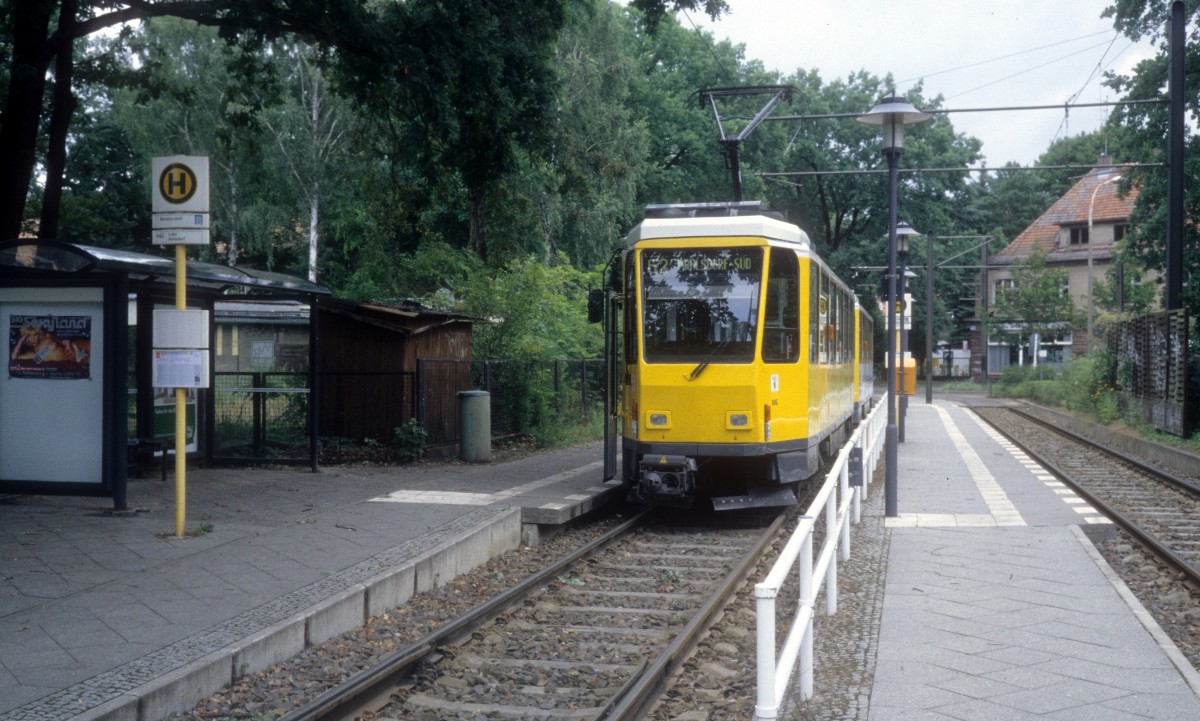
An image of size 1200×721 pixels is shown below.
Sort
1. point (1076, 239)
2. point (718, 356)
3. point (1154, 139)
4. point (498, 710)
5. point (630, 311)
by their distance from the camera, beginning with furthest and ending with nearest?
point (1076, 239)
point (1154, 139)
point (630, 311)
point (718, 356)
point (498, 710)

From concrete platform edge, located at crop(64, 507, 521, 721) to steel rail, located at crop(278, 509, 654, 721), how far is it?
1.71 feet

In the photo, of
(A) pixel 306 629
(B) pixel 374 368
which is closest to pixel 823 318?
(B) pixel 374 368

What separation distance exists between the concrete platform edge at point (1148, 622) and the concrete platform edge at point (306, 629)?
4.72 meters

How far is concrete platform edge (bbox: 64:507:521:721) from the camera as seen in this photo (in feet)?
17.5

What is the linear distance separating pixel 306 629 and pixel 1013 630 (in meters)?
4.25

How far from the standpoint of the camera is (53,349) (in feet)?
36.1

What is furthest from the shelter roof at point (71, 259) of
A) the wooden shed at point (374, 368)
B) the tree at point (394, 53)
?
the wooden shed at point (374, 368)

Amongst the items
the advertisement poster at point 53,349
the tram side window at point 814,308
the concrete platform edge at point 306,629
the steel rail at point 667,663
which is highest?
the tram side window at point 814,308

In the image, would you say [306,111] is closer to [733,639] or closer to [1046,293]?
[1046,293]

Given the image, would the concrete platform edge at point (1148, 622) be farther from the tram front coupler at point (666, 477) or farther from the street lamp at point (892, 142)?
the tram front coupler at point (666, 477)

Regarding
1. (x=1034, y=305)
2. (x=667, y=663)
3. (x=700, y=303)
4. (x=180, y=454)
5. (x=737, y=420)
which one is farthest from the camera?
(x=1034, y=305)

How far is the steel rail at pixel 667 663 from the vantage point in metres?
5.79

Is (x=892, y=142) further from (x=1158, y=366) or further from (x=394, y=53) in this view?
(x=1158, y=366)

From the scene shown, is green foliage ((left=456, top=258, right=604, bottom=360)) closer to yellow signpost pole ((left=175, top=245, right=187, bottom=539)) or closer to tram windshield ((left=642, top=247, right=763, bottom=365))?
tram windshield ((left=642, top=247, right=763, bottom=365))
